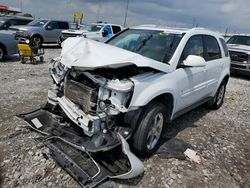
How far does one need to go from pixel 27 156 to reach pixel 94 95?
1309mm

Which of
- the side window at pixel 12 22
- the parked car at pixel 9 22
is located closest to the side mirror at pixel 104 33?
the parked car at pixel 9 22

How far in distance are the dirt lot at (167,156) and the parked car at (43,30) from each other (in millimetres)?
9638

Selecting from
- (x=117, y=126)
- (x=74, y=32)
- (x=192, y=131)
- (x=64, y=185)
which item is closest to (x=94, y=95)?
(x=117, y=126)

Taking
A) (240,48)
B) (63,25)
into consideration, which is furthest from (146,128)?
(63,25)

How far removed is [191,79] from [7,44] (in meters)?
8.25

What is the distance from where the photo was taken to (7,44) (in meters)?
9.81

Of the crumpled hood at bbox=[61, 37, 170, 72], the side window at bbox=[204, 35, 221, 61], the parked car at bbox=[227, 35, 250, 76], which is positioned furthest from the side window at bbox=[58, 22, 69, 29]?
the crumpled hood at bbox=[61, 37, 170, 72]

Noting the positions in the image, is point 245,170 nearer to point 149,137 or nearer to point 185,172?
point 185,172

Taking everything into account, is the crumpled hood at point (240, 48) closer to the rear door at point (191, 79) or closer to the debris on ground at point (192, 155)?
the rear door at point (191, 79)

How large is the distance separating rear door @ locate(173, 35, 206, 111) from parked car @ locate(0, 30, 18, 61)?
26.2 ft

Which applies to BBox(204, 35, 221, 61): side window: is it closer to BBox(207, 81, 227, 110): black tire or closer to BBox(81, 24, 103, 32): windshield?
BBox(207, 81, 227, 110): black tire

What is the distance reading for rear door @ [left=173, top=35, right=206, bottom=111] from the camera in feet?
13.1

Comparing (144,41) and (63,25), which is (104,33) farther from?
(144,41)

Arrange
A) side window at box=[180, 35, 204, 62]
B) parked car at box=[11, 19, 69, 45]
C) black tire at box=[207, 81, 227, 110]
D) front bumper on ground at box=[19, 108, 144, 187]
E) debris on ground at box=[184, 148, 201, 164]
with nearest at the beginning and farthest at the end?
front bumper on ground at box=[19, 108, 144, 187], debris on ground at box=[184, 148, 201, 164], side window at box=[180, 35, 204, 62], black tire at box=[207, 81, 227, 110], parked car at box=[11, 19, 69, 45]
